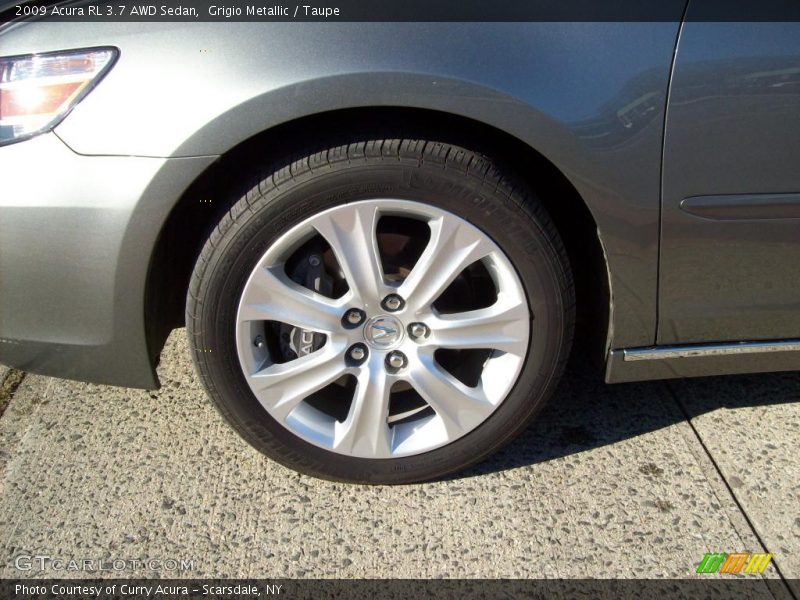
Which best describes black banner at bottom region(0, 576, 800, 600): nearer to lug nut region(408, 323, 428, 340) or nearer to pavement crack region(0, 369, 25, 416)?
lug nut region(408, 323, 428, 340)

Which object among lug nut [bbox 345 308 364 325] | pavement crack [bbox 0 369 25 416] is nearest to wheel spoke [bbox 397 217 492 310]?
lug nut [bbox 345 308 364 325]

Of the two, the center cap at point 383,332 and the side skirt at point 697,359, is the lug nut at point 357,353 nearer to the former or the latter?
the center cap at point 383,332

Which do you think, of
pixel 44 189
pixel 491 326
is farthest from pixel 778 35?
pixel 44 189

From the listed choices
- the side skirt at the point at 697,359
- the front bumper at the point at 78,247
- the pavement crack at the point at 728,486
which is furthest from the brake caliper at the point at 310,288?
the pavement crack at the point at 728,486

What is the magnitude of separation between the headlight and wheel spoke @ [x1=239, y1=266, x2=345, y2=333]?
1.93 feet

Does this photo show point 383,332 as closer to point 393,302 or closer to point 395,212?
point 393,302

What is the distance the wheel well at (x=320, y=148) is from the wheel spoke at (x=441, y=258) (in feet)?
0.67

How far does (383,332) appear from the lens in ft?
6.93

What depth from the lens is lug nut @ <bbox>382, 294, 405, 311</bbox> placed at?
6.79ft

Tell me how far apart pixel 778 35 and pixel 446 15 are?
0.77 metres

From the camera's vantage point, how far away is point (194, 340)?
207 centimetres

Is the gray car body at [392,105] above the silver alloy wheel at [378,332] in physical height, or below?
above

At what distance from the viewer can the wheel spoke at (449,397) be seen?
2.14 metres

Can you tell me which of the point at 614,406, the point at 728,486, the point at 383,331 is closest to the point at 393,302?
the point at 383,331
